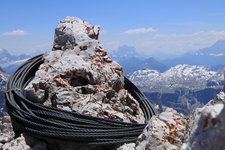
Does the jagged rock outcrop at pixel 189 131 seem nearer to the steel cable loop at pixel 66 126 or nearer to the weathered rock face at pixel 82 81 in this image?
the steel cable loop at pixel 66 126

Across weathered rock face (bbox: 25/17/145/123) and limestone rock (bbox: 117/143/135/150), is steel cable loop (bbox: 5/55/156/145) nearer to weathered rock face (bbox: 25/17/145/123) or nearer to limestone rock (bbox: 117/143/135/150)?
limestone rock (bbox: 117/143/135/150)

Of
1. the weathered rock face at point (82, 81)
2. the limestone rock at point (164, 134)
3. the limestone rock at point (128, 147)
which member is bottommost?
the limestone rock at point (128, 147)

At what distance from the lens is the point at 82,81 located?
7352mm

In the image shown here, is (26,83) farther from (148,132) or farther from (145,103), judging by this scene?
(148,132)

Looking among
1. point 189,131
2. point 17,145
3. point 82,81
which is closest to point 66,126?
point 17,145

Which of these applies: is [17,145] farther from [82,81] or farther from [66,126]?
[82,81]

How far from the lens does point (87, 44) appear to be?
778 cm

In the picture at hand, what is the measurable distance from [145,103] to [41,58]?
7.42ft

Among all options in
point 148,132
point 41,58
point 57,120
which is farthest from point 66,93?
point 148,132

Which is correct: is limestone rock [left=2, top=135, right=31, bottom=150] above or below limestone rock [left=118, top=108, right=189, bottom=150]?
below

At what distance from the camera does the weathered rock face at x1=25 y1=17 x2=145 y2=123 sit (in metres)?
6.78

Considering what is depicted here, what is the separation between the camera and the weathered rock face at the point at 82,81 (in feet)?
22.2

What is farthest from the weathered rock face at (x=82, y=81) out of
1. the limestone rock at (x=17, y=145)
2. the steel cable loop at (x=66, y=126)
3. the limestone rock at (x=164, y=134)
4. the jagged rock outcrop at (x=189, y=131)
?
the limestone rock at (x=164, y=134)

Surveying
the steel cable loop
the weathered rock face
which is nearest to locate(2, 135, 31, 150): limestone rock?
the steel cable loop
